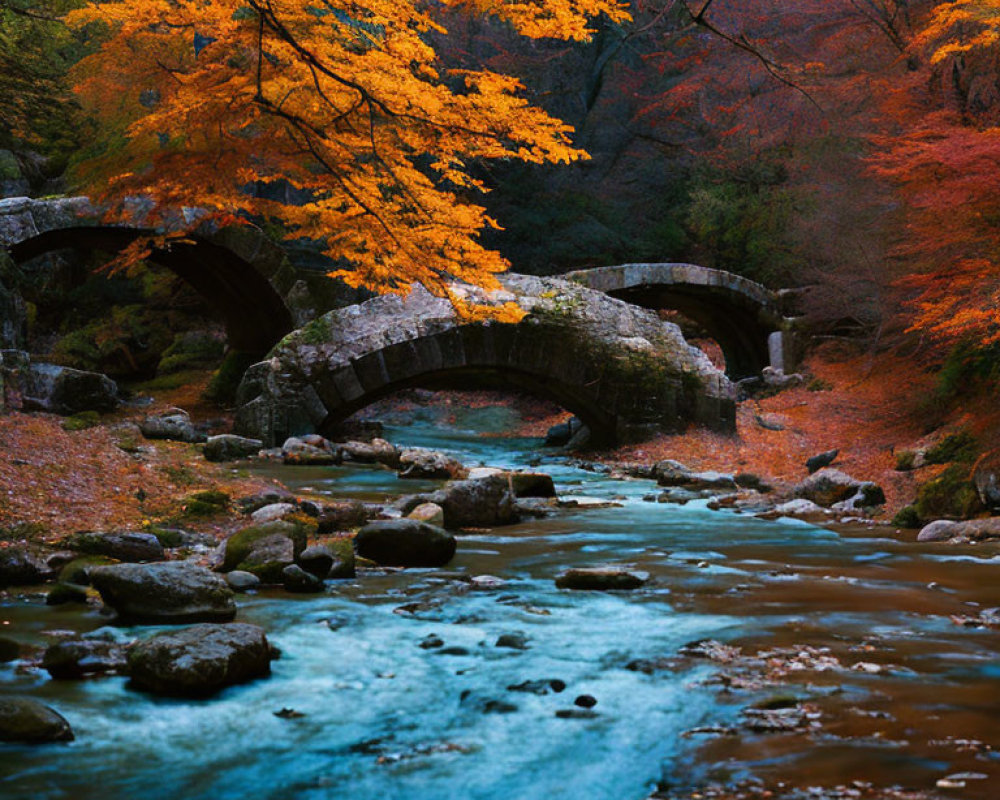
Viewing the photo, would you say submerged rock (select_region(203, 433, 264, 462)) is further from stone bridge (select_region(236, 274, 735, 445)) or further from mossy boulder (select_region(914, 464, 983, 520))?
mossy boulder (select_region(914, 464, 983, 520))

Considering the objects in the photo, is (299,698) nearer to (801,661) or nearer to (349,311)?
(801,661)

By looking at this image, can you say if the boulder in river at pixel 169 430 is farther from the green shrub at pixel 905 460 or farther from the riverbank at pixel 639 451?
the green shrub at pixel 905 460

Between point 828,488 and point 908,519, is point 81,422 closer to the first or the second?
point 828,488

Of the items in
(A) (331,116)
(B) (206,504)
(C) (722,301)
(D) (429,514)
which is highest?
(C) (722,301)

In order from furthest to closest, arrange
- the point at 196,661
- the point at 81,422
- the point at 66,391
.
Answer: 1. the point at 66,391
2. the point at 81,422
3. the point at 196,661

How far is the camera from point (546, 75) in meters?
30.2

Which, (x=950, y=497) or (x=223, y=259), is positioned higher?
(x=223, y=259)

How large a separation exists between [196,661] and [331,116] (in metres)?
4.28

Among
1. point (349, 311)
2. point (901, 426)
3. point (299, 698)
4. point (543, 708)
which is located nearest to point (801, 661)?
point (543, 708)

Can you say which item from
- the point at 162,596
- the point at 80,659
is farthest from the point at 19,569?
the point at 80,659

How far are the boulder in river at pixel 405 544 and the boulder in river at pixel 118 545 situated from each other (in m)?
1.42

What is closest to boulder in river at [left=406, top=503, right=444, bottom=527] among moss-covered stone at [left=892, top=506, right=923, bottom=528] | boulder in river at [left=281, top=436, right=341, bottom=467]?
moss-covered stone at [left=892, top=506, right=923, bottom=528]

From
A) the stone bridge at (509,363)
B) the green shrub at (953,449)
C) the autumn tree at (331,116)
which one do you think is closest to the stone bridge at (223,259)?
the stone bridge at (509,363)

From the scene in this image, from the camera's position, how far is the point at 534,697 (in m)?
3.70
